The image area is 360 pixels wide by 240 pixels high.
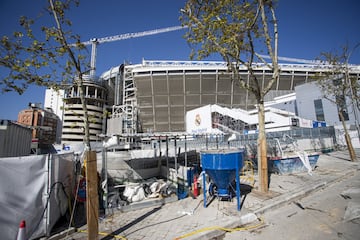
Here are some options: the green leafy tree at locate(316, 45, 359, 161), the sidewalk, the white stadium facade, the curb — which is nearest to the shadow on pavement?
the sidewalk

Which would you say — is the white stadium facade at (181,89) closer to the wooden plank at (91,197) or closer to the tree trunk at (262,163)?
the tree trunk at (262,163)

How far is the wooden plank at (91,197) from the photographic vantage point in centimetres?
333

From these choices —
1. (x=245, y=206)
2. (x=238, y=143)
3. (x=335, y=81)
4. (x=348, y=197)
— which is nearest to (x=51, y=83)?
(x=245, y=206)

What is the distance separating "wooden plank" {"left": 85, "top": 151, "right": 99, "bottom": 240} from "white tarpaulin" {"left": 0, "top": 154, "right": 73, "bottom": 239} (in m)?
1.14

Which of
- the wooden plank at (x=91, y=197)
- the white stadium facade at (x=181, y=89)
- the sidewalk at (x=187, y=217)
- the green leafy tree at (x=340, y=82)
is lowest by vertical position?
the sidewalk at (x=187, y=217)

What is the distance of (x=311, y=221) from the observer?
398cm

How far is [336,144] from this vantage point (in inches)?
870

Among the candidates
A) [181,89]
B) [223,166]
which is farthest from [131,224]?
[181,89]

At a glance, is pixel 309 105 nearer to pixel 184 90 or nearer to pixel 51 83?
pixel 184 90

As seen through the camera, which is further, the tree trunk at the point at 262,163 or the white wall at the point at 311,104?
→ the white wall at the point at 311,104

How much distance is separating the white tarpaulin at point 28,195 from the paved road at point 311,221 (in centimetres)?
400

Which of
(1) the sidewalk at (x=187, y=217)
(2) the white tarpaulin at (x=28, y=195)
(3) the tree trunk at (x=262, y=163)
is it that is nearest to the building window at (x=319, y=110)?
(1) the sidewalk at (x=187, y=217)

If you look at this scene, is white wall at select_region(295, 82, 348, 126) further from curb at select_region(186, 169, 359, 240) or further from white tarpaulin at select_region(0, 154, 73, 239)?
white tarpaulin at select_region(0, 154, 73, 239)

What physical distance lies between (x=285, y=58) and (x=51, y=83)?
92.4 m
